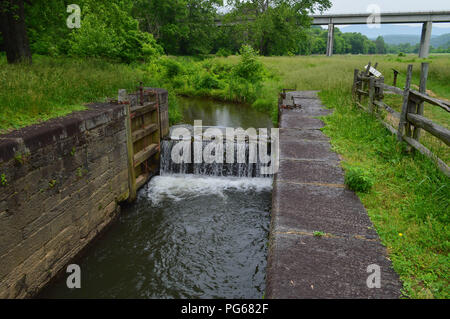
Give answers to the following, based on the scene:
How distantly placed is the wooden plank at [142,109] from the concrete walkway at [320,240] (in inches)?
163

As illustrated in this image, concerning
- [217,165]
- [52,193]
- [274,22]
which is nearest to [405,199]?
[52,193]

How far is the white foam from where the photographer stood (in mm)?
8594

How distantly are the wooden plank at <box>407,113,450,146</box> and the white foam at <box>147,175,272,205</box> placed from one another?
3.78 metres

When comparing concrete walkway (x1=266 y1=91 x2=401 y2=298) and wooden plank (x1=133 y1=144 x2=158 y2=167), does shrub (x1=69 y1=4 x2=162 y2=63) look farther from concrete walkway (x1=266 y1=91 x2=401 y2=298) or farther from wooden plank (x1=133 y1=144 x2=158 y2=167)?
concrete walkway (x1=266 y1=91 x2=401 y2=298)

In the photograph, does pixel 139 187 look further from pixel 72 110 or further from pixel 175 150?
pixel 72 110

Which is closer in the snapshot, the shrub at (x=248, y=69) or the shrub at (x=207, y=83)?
the shrub at (x=207, y=83)

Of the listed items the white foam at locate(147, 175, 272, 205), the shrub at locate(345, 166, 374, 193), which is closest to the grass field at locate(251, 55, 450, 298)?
the shrub at locate(345, 166, 374, 193)

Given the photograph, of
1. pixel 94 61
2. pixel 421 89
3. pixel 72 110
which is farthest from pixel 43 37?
pixel 421 89

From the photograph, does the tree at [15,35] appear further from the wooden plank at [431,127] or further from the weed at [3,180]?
the wooden plank at [431,127]

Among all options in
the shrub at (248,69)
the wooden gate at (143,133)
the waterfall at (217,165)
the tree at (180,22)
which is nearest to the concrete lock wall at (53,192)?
the wooden gate at (143,133)

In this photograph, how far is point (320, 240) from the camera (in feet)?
12.3

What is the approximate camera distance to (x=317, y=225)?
4062 mm

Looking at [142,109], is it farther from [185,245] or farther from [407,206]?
[407,206]

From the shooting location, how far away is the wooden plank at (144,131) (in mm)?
8816
